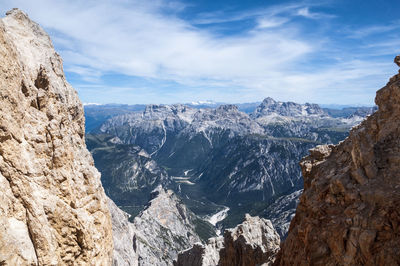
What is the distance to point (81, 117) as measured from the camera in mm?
29609

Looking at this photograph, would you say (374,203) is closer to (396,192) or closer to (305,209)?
(396,192)

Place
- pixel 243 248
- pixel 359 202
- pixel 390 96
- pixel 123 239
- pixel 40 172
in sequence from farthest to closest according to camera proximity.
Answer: pixel 123 239 < pixel 243 248 < pixel 390 96 < pixel 359 202 < pixel 40 172

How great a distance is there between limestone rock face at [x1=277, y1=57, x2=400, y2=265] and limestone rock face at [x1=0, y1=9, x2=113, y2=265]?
57.0 feet

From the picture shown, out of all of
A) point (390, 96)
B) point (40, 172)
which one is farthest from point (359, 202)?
point (40, 172)

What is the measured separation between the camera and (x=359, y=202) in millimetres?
19031

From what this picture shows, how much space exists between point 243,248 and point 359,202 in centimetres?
5075

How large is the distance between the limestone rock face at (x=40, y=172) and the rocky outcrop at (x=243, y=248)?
145ft

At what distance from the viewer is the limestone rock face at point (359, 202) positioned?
1697 cm

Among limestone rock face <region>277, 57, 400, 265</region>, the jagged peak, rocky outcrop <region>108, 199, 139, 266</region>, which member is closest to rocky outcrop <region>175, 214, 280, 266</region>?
rocky outcrop <region>108, 199, 139, 266</region>

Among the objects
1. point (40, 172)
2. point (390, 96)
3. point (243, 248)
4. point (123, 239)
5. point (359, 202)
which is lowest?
point (123, 239)

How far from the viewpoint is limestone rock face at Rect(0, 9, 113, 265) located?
49.4 ft

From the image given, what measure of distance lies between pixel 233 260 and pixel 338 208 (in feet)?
170

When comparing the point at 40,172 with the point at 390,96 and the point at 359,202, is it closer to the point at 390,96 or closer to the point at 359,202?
the point at 359,202

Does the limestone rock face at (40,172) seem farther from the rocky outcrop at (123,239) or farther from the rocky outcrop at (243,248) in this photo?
the rocky outcrop at (123,239)
